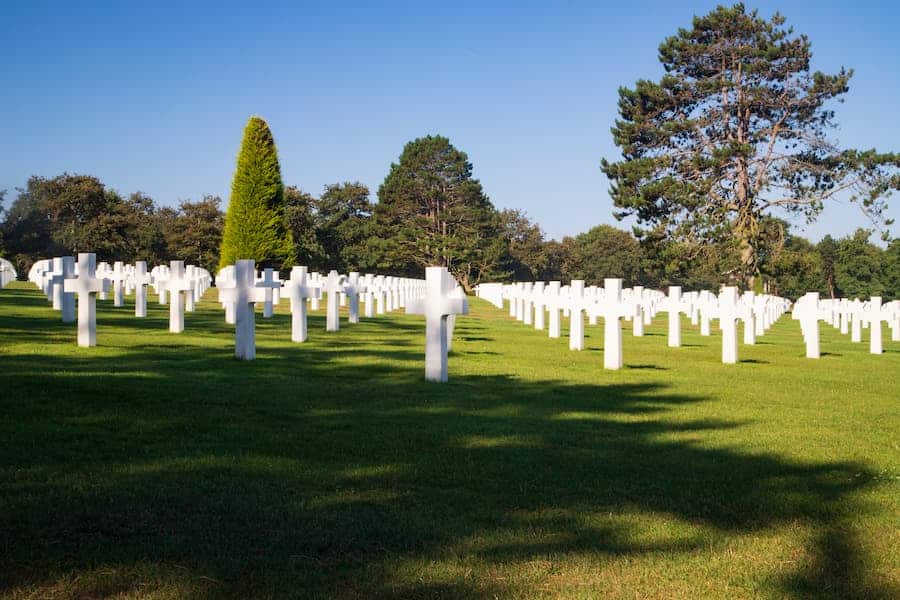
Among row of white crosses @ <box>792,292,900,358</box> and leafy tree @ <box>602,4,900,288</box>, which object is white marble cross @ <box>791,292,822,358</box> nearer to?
row of white crosses @ <box>792,292,900,358</box>

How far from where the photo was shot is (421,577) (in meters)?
3.64

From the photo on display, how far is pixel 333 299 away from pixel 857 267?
9313 cm

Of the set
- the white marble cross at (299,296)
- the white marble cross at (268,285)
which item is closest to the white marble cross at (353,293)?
the white marble cross at (268,285)

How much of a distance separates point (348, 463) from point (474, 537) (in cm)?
156

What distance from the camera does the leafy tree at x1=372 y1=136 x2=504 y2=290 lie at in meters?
79.0

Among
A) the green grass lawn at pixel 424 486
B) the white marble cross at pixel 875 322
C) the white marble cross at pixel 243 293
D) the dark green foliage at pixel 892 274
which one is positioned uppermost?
the dark green foliage at pixel 892 274

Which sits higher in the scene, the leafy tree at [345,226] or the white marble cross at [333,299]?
the leafy tree at [345,226]

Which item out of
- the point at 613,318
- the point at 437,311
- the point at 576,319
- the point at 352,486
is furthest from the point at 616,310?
the point at 352,486

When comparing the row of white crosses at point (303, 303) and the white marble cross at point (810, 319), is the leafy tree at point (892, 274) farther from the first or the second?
the row of white crosses at point (303, 303)

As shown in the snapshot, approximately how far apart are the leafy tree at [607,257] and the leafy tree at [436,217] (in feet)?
72.7

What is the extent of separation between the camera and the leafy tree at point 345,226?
267 ft

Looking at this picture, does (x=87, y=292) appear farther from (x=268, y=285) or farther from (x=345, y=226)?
(x=345, y=226)

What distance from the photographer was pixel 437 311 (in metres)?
10.1

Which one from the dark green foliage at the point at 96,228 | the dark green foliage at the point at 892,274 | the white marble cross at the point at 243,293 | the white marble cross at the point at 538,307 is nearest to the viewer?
the white marble cross at the point at 243,293
